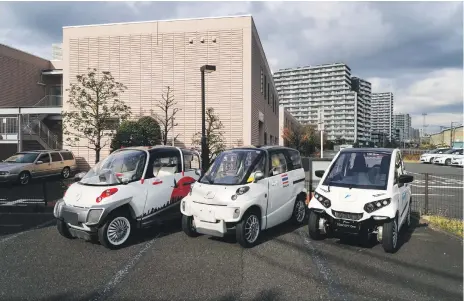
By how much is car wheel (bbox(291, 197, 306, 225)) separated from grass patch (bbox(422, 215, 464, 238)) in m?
2.81

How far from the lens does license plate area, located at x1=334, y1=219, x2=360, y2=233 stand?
5.61m

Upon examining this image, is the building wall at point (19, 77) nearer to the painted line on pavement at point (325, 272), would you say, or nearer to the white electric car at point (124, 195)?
the white electric car at point (124, 195)

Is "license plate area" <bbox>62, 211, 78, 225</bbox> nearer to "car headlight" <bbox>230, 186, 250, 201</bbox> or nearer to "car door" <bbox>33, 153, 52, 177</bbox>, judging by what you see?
"car headlight" <bbox>230, 186, 250, 201</bbox>

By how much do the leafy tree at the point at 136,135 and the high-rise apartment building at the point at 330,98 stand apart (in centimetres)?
8526

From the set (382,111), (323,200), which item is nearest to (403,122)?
(382,111)

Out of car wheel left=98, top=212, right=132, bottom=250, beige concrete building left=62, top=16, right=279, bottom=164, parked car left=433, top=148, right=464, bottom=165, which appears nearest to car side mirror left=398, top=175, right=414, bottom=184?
car wheel left=98, top=212, right=132, bottom=250

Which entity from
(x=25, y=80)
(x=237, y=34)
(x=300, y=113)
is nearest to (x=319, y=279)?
(x=237, y=34)

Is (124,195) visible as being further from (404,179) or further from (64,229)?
(404,179)

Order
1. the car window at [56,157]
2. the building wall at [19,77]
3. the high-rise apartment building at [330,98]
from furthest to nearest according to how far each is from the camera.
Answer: the high-rise apartment building at [330,98], the building wall at [19,77], the car window at [56,157]

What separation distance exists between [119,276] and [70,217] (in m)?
1.84

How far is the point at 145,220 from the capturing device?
21.0 ft

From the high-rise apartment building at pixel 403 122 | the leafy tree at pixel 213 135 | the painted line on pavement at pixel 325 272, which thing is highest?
the high-rise apartment building at pixel 403 122

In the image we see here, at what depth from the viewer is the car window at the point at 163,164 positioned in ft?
21.9

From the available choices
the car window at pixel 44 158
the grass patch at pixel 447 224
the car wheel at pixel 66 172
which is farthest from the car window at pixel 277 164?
the car wheel at pixel 66 172
